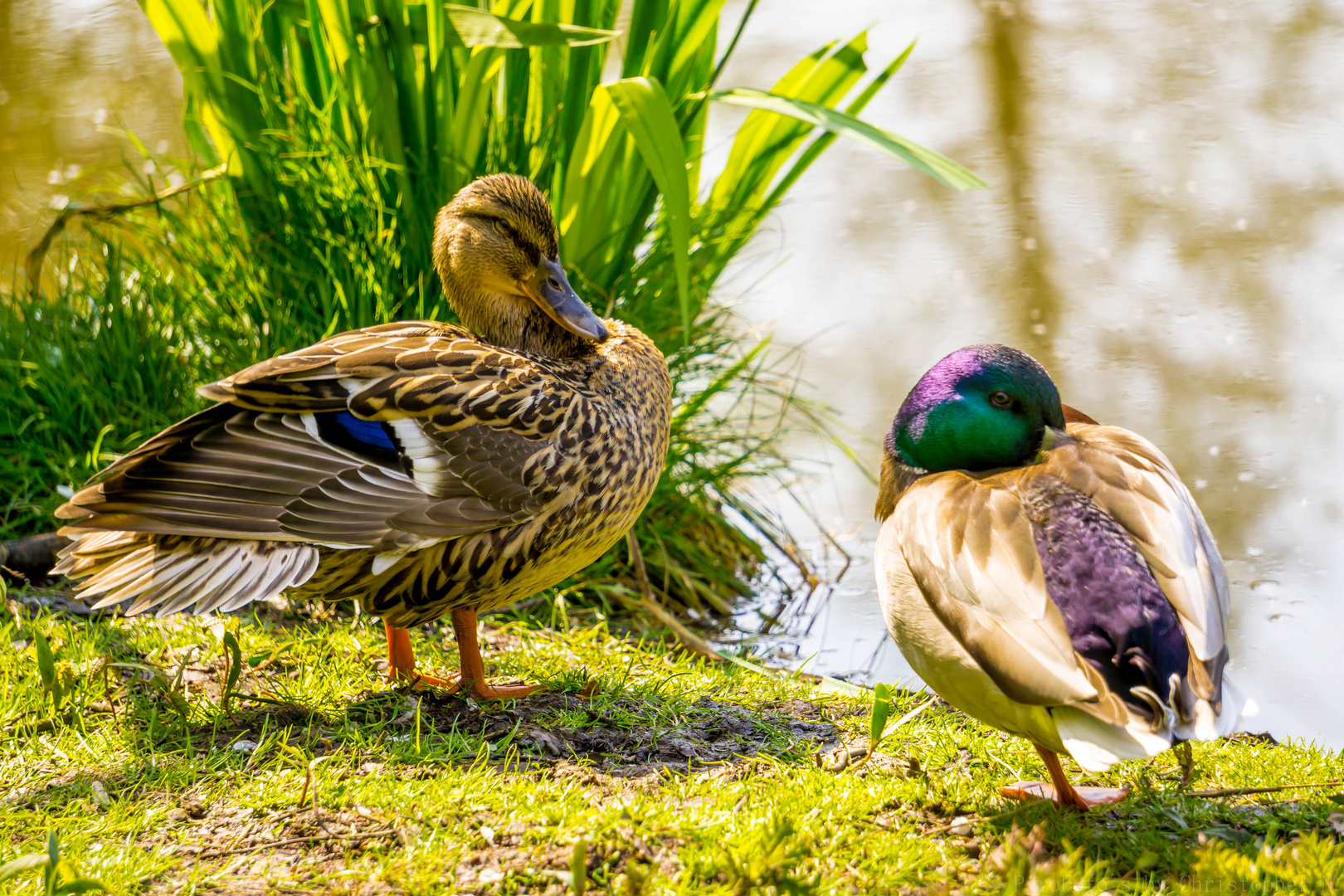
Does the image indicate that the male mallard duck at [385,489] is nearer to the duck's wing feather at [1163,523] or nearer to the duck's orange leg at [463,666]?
the duck's orange leg at [463,666]

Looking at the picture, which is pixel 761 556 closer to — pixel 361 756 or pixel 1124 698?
pixel 361 756

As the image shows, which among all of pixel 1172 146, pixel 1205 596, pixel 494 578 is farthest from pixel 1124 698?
pixel 1172 146

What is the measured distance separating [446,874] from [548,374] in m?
1.28

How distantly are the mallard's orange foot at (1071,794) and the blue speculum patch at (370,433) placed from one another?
1.57 metres

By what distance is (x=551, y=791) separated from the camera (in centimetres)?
240

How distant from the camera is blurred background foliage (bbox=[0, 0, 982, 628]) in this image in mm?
3871

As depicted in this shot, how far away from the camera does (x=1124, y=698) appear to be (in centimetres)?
205

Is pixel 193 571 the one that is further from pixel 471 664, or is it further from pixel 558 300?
pixel 558 300

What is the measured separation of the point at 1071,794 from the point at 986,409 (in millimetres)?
838

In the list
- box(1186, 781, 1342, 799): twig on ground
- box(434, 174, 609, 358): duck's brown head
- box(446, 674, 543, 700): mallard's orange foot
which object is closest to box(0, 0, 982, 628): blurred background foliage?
box(434, 174, 609, 358): duck's brown head

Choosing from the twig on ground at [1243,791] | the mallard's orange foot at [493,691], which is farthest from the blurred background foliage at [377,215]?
the twig on ground at [1243,791]

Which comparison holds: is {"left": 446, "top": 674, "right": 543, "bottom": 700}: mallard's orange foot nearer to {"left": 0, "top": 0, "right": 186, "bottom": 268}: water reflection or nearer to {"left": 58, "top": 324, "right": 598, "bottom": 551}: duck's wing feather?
{"left": 58, "top": 324, "right": 598, "bottom": 551}: duck's wing feather

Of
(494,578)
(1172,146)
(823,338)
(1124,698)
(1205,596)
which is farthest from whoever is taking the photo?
(1172,146)

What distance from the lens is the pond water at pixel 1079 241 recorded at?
4.35 metres
